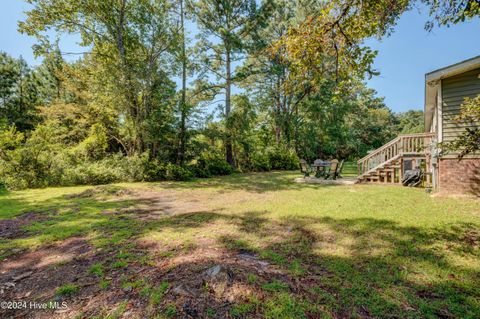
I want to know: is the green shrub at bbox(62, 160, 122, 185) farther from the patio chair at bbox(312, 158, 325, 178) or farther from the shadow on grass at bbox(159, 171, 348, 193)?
the patio chair at bbox(312, 158, 325, 178)

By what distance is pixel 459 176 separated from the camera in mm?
6551

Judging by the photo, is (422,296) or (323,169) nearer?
(422,296)

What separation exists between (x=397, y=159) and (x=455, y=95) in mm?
3302

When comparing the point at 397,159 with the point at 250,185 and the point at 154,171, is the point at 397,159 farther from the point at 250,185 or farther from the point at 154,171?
the point at 154,171

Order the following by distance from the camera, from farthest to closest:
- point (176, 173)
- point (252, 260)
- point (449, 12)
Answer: point (176, 173) → point (449, 12) → point (252, 260)

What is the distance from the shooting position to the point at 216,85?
16.3 metres

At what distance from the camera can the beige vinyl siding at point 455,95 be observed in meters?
6.54

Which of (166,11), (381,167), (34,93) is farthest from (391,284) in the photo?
(34,93)

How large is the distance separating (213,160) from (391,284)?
1339 cm

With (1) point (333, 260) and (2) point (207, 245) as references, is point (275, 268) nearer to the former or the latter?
(1) point (333, 260)

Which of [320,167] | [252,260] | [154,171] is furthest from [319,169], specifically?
[252,260]

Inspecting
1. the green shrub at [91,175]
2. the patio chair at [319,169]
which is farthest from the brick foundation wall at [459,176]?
the green shrub at [91,175]

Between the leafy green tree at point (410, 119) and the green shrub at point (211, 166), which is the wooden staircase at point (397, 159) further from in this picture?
the leafy green tree at point (410, 119)

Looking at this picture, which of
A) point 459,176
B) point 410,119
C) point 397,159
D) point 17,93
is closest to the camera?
point 459,176
